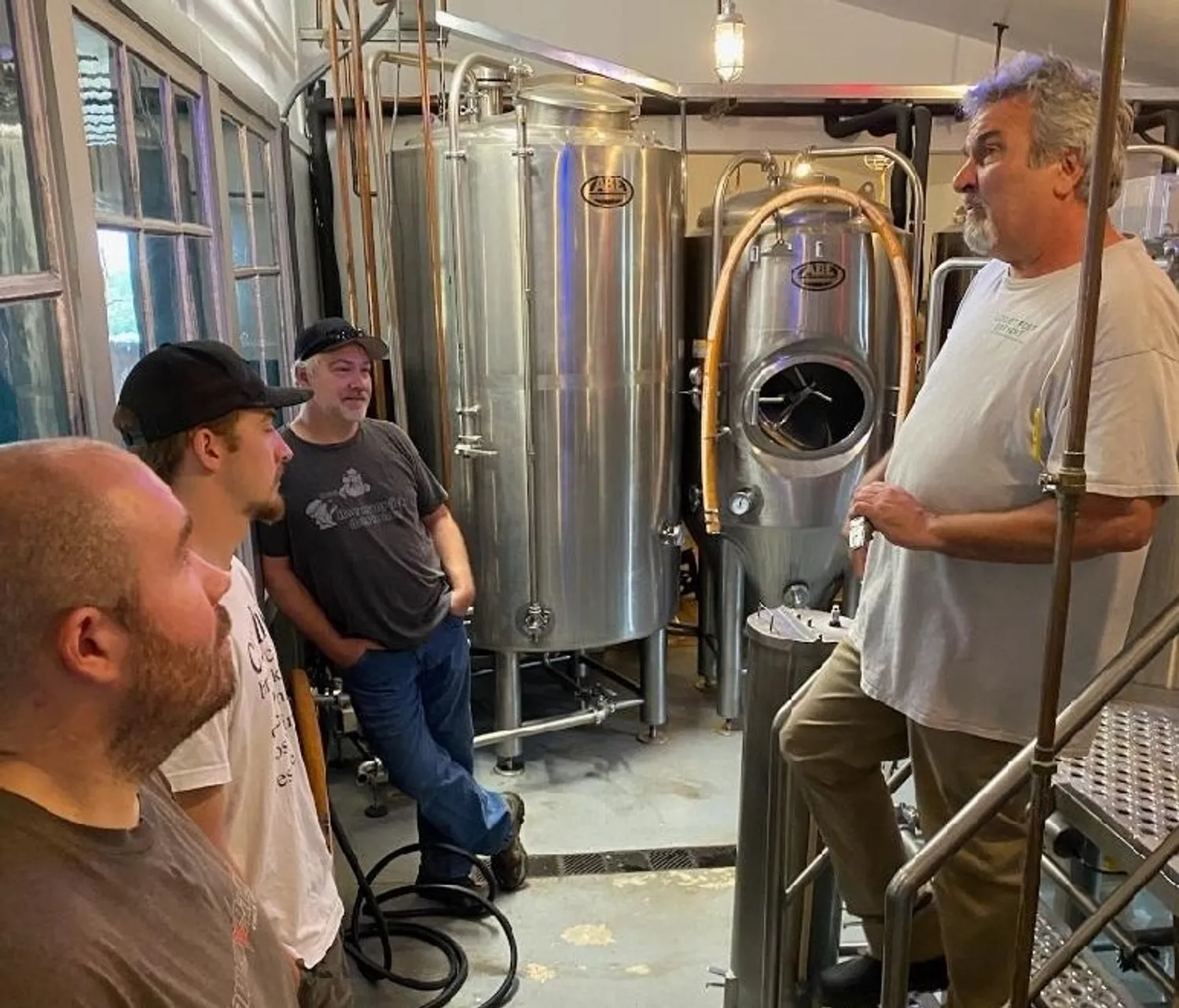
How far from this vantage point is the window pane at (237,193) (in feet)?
9.68

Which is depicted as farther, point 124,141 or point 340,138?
point 340,138

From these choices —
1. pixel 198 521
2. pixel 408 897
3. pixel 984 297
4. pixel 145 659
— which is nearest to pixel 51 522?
pixel 145 659

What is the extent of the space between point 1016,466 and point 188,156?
1.99 m

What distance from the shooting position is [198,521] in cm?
150

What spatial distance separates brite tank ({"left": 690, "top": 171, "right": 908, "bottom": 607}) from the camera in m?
3.46

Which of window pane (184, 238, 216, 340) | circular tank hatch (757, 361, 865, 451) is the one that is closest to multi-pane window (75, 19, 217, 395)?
window pane (184, 238, 216, 340)

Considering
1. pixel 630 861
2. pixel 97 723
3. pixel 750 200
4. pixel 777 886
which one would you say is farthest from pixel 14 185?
pixel 750 200

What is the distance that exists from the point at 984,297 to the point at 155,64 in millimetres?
1715

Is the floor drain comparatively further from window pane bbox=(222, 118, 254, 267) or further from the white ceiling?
the white ceiling

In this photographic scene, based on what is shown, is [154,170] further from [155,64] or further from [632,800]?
[632,800]

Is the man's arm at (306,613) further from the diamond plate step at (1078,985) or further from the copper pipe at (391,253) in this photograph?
the diamond plate step at (1078,985)

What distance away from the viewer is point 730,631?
12.6 feet

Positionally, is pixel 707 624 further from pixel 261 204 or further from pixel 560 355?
pixel 261 204

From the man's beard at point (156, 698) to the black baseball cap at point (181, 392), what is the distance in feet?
2.34
